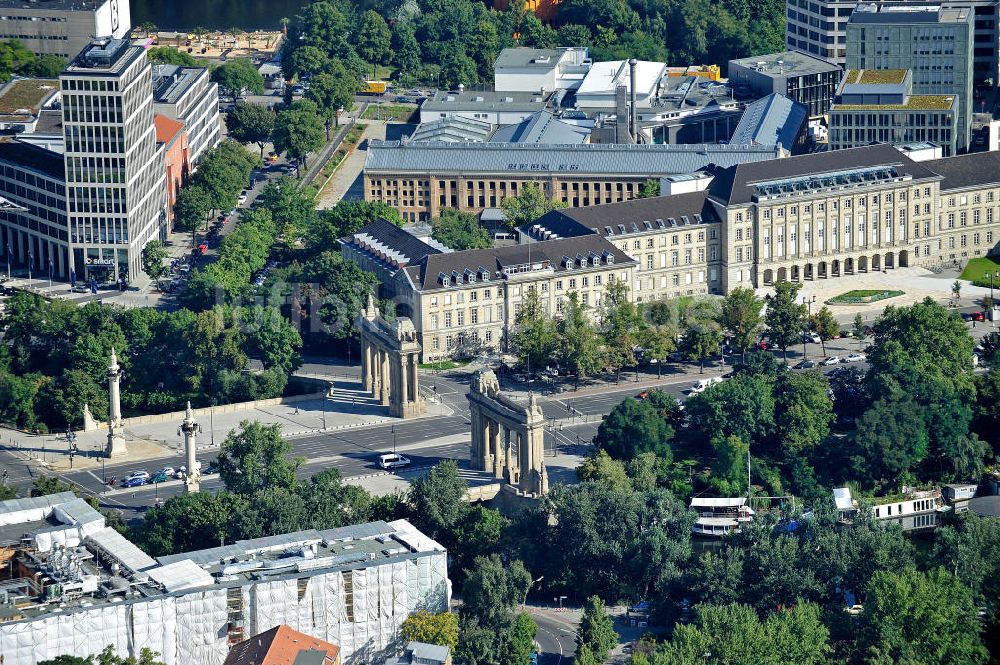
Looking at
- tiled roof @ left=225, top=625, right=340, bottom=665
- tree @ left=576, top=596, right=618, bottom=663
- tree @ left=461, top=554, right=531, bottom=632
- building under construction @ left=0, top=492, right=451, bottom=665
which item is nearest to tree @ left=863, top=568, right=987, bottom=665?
tree @ left=576, top=596, right=618, bottom=663

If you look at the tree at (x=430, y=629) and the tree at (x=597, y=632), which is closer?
the tree at (x=430, y=629)

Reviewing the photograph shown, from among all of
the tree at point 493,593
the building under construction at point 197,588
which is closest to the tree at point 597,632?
the tree at point 493,593

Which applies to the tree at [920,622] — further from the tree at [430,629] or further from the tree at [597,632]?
the tree at [430,629]

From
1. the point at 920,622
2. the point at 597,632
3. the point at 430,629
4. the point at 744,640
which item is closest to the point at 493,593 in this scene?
the point at 597,632

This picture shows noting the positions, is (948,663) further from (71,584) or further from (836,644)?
(71,584)

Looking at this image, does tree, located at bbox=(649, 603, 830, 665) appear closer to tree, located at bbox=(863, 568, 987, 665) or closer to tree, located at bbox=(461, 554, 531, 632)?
tree, located at bbox=(863, 568, 987, 665)

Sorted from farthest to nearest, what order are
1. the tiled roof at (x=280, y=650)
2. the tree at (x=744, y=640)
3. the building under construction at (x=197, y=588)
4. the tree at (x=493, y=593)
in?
the tree at (x=493, y=593), the tree at (x=744, y=640), the tiled roof at (x=280, y=650), the building under construction at (x=197, y=588)

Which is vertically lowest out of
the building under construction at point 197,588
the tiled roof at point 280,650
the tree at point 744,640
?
the tree at point 744,640

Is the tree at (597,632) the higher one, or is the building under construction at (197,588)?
the building under construction at (197,588)
